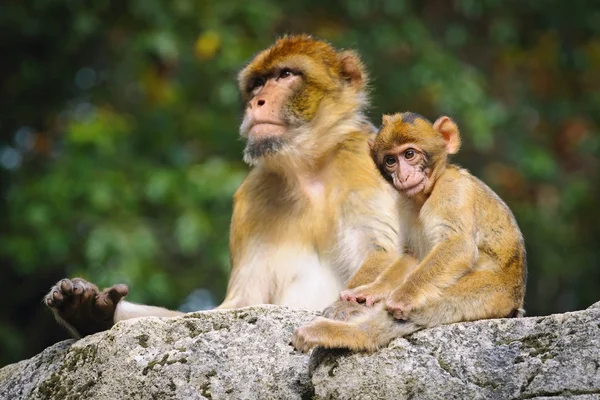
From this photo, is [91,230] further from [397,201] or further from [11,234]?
[397,201]

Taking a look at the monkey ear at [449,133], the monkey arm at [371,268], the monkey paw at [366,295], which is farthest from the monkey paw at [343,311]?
Result: the monkey ear at [449,133]

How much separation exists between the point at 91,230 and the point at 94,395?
567 centimetres

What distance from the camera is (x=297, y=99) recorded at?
20.7ft

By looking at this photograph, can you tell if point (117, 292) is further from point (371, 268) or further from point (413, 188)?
point (413, 188)

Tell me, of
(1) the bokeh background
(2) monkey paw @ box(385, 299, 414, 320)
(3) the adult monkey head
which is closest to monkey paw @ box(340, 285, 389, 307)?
(2) monkey paw @ box(385, 299, 414, 320)

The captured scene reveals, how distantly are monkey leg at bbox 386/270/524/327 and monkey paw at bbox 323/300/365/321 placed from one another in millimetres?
423

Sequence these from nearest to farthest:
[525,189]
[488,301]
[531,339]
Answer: [531,339] < [488,301] < [525,189]

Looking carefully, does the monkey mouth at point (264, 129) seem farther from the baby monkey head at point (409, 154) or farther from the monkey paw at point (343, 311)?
the monkey paw at point (343, 311)

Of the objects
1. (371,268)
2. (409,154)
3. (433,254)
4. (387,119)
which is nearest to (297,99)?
(371,268)

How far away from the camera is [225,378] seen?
4320 millimetres

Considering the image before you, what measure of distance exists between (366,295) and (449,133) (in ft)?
2.56

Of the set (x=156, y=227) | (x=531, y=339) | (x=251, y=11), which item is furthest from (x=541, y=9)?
(x=531, y=339)

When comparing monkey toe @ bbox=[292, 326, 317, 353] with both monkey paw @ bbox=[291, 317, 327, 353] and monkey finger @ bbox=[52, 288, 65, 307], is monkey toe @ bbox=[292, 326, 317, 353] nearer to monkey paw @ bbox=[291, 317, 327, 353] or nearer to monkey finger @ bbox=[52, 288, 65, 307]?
monkey paw @ bbox=[291, 317, 327, 353]

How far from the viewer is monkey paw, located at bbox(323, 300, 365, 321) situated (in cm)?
457
